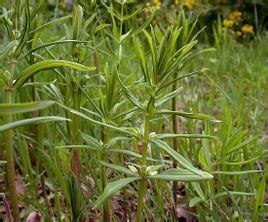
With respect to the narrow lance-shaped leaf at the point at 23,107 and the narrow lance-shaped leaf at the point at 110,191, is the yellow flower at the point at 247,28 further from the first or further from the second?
the narrow lance-shaped leaf at the point at 23,107

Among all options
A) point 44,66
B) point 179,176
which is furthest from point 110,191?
point 44,66

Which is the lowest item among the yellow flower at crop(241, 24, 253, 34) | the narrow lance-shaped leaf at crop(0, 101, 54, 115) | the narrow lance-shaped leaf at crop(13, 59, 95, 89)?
the narrow lance-shaped leaf at crop(0, 101, 54, 115)

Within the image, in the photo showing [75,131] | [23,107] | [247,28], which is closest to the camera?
[23,107]

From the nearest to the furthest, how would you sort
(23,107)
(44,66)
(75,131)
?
(23,107) < (44,66) < (75,131)

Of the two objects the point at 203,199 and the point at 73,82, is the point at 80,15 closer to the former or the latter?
the point at 73,82

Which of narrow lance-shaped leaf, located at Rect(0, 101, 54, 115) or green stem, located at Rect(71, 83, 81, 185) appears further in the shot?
green stem, located at Rect(71, 83, 81, 185)

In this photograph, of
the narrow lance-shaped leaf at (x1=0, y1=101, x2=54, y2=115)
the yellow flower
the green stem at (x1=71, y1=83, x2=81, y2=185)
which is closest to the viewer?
the narrow lance-shaped leaf at (x1=0, y1=101, x2=54, y2=115)

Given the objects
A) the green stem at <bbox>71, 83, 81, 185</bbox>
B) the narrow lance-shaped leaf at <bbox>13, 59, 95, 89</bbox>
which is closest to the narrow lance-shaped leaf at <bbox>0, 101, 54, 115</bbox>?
the narrow lance-shaped leaf at <bbox>13, 59, 95, 89</bbox>

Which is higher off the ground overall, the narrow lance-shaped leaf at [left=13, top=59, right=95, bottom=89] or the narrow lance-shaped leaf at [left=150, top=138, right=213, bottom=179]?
the narrow lance-shaped leaf at [left=13, top=59, right=95, bottom=89]

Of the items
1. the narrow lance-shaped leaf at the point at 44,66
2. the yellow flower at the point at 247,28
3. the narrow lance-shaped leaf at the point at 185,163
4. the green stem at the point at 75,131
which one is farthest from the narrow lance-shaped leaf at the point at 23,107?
the yellow flower at the point at 247,28

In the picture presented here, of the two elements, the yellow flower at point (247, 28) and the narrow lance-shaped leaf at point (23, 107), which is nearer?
the narrow lance-shaped leaf at point (23, 107)

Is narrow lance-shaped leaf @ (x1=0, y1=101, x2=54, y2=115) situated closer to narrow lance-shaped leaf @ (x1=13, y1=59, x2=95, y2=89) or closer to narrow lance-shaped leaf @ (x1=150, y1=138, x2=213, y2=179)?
narrow lance-shaped leaf @ (x1=13, y1=59, x2=95, y2=89)

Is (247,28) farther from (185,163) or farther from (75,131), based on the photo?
(185,163)

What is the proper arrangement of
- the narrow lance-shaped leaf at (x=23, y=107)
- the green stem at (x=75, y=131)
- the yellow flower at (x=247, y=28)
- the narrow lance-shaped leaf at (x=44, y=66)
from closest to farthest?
1. the narrow lance-shaped leaf at (x=23, y=107)
2. the narrow lance-shaped leaf at (x=44, y=66)
3. the green stem at (x=75, y=131)
4. the yellow flower at (x=247, y=28)
